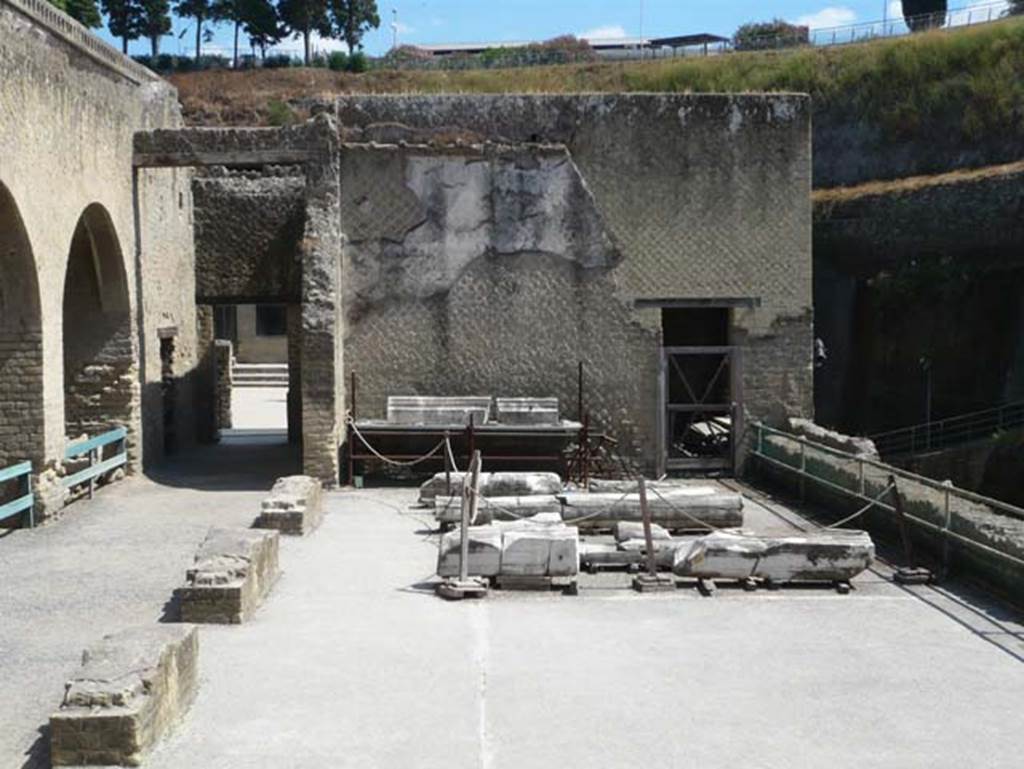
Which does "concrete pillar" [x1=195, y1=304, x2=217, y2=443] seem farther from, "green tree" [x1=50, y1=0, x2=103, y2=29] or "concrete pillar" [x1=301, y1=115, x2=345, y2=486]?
"green tree" [x1=50, y1=0, x2=103, y2=29]

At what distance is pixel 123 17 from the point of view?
2421 inches

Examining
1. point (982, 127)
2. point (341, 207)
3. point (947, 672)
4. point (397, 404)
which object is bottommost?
point (947, 672)

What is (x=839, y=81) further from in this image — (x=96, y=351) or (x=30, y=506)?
(x=30, y=506)

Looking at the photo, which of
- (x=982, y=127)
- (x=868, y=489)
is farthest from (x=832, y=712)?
(x=982, y=127)

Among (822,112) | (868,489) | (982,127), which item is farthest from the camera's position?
(822,112)

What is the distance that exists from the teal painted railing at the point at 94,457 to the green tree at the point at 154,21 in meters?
49.2

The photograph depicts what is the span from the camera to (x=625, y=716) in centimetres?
734

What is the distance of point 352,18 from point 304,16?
2.90m

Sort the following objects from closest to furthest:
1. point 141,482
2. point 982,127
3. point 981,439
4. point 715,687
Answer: point 715,687 < point 141,482 < point 981,439 < point 982,127

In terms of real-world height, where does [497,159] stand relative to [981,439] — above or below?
above

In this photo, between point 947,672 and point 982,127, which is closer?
point 947,672

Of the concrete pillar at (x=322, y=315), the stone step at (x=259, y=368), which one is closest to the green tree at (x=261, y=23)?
the stone step at (x=259, y=368)

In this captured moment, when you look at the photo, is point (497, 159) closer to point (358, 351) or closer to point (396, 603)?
point (358, 351)

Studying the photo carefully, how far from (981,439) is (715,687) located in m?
18.4
